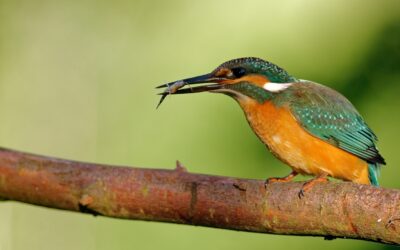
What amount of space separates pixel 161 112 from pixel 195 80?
0.75 meters

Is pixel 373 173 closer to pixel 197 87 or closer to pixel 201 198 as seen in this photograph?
pixel 197 87

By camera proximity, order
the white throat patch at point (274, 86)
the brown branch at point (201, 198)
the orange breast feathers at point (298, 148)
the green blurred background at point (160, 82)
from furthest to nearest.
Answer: the green blurred background at point (160, 82) < the white throat patch at point (274, 86) < the orange breast feathers at point (298, 148) < the brown branch at point (201, 198)

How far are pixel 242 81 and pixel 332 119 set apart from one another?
38cm

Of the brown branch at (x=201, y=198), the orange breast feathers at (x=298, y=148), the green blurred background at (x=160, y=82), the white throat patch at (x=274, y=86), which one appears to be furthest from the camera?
the green blurred background at (x=160, y=82)

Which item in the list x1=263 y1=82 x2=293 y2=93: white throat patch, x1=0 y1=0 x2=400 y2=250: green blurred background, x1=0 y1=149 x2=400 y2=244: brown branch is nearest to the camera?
x1=0 y1=149 x2=400 y2=244: brown branch

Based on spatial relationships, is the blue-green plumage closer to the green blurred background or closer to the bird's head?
the bird's head

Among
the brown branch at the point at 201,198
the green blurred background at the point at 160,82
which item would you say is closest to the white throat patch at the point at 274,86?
the green blurred background at the point at 160,82

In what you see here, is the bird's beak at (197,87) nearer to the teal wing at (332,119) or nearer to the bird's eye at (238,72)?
the bird's eye at (238,72)

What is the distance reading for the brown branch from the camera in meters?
2.31

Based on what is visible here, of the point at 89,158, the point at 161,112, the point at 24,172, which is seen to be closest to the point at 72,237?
the point at 89,158

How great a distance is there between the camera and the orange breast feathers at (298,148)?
3.05 metres

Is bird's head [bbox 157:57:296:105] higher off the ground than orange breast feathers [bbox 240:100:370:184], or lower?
higher

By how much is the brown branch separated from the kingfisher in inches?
17.8

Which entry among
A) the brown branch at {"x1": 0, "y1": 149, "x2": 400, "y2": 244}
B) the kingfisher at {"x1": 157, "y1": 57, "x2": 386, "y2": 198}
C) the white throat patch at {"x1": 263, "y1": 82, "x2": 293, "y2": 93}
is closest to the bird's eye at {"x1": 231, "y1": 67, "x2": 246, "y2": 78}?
the kingfisher at {"x1": 157, "y1": 57, "x2": 386, "y2": 198}
